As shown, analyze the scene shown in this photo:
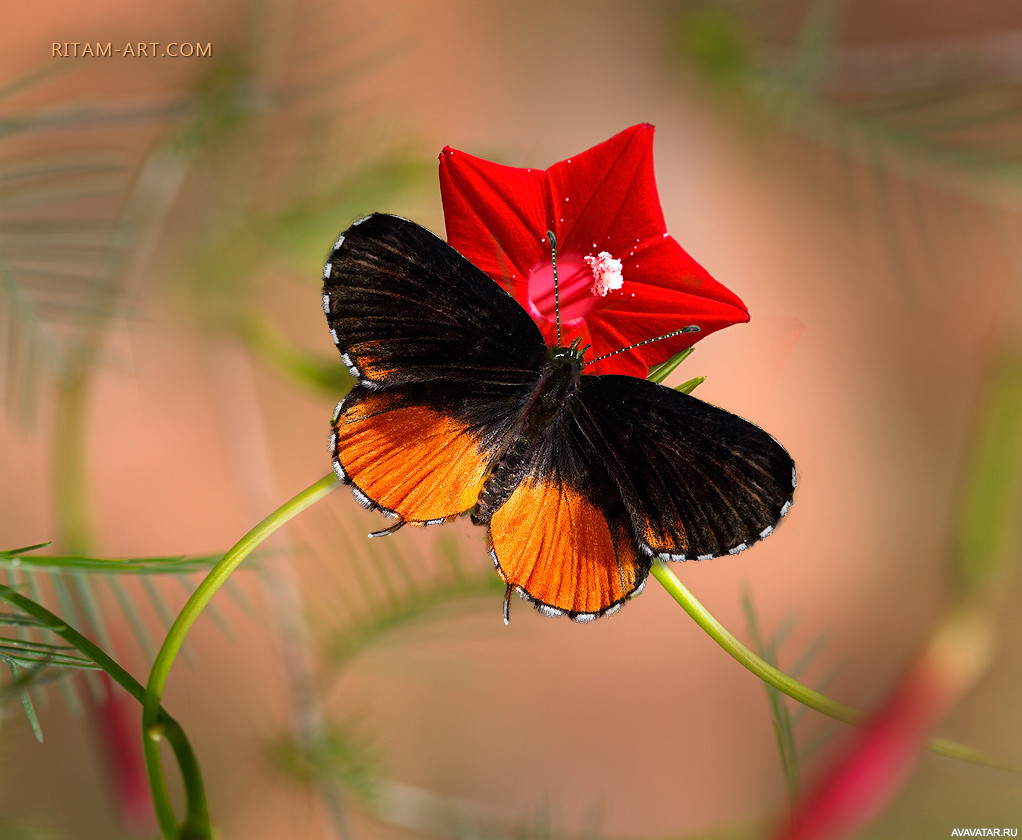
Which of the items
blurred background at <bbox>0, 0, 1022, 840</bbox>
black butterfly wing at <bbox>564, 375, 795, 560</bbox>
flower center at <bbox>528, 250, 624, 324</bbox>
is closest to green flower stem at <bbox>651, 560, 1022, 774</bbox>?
black butterfly wing at <bbox>564, 375, 795, 560</bbox>

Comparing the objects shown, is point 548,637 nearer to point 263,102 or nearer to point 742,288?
point 742,288

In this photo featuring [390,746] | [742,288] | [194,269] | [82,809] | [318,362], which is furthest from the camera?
[742,288]

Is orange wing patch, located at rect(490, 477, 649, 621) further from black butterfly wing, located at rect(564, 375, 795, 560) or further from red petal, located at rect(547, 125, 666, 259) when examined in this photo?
red petal, located at rect(547, 125, 666, 259)

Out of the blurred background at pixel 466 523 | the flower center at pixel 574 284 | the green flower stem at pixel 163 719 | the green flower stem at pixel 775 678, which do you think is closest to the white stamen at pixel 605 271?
the flower center at pixel 574 284

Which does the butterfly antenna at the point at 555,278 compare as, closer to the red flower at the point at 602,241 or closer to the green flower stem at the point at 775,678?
the red flower at the point at 602,241

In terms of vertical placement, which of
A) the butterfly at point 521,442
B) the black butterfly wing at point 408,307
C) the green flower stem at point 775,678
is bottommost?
the green flower stem at point 775,678

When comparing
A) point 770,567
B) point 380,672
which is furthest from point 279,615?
point 770,567

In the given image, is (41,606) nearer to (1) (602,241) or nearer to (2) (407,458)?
(2) (407,458)
